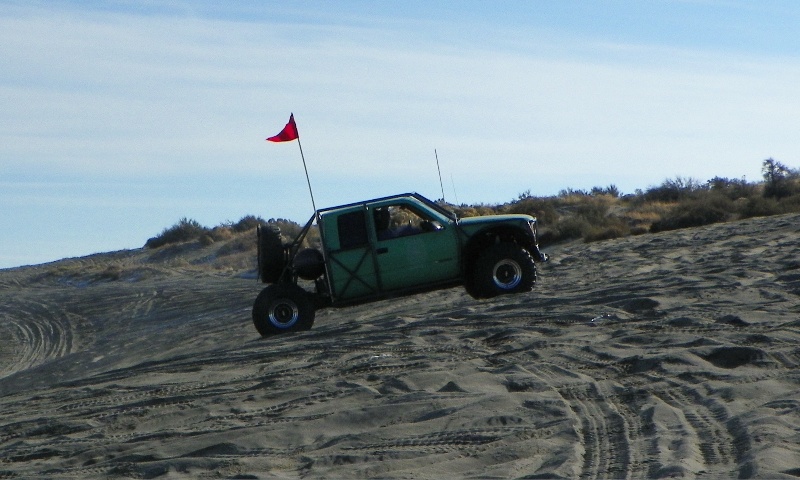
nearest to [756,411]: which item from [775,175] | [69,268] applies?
[775,175]

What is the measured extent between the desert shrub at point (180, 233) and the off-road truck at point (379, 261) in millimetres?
37208

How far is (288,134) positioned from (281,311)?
3289 mm

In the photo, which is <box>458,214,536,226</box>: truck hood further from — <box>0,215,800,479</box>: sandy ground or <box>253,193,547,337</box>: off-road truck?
<box>0,215,800,479</box>: sandy ground

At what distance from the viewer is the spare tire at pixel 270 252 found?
14.2 meters

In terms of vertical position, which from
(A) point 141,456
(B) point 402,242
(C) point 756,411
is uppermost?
(B) point 402,242

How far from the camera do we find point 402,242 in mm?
14344

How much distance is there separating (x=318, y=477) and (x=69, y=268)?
3736 cm

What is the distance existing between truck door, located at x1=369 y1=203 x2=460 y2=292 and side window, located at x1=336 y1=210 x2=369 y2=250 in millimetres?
145

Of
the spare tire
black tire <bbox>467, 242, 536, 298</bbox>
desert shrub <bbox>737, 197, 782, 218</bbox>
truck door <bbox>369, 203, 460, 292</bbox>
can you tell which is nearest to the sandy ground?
black tire <bbox>467, 242, 536, 298</bbox>

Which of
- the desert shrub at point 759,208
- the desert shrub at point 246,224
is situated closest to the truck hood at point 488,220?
the desert shrub at point 759,208

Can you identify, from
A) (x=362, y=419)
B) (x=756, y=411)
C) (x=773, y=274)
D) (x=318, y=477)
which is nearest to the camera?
(x=318, y=477)

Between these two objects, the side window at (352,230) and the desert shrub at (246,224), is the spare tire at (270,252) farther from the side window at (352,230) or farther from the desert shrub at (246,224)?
the desert shrub at (246,224)

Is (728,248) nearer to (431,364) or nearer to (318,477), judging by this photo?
(431,364)

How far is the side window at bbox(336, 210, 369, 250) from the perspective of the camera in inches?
560
